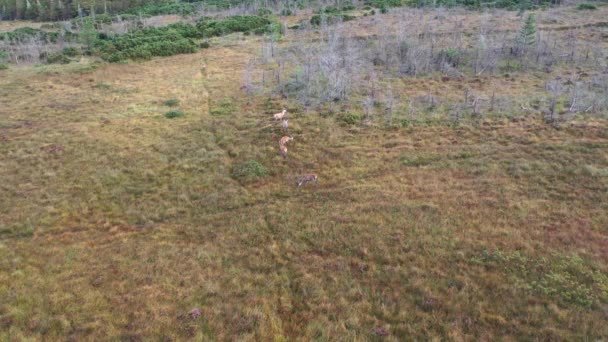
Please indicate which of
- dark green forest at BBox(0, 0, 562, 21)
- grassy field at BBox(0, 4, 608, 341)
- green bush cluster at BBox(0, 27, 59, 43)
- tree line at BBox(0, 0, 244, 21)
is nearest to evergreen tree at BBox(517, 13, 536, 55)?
grassy field at BBox(0, 4, 608, 341)

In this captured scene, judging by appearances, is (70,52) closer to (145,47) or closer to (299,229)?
(145,47)

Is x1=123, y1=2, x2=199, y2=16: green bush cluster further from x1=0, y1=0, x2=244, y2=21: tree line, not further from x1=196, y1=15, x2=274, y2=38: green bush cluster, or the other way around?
x1=196, y1=15, x2=274, y2=38: green bush cluster

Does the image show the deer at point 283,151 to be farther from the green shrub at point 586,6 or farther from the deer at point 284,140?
the green shrub at point 586,6

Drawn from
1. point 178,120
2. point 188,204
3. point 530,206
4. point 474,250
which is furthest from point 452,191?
point 178,120

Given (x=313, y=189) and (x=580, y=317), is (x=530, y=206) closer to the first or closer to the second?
(x=580, y=317)

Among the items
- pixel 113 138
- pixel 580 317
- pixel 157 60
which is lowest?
pixel 580 317
